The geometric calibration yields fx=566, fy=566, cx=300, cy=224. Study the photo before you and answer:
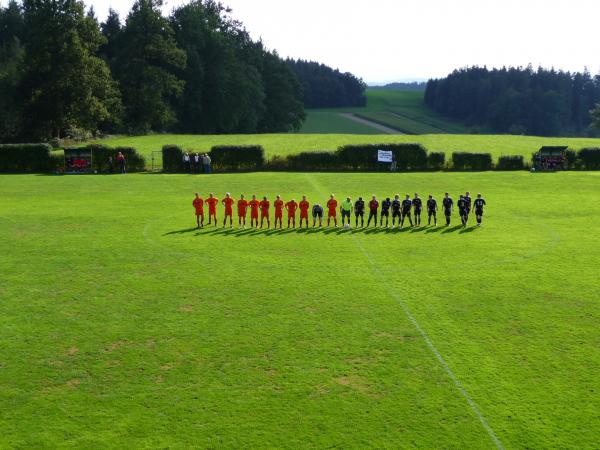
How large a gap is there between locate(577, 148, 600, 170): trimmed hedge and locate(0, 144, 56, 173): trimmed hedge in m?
50.8

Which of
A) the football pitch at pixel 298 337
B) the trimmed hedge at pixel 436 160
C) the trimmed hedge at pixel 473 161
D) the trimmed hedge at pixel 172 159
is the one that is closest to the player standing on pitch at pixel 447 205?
the football pitch at pixel 298 337

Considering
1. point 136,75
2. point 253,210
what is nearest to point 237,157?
point 253,210

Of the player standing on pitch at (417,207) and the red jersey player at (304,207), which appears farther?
the player standing on pitch at (417,207)

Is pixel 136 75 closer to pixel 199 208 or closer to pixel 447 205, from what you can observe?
pixel 199 208

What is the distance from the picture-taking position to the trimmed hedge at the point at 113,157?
5203 cm

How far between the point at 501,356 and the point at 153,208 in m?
25.2

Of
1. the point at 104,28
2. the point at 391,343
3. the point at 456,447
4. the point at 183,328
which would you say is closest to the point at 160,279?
the point at 183,328

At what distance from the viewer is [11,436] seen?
10.4 metres

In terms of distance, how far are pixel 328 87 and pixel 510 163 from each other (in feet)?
408

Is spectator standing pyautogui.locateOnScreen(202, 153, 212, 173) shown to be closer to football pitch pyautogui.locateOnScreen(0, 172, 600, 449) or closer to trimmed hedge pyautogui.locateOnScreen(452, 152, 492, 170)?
football pitch pyautogui.locateOnScreen(0, 172, 600, 449)

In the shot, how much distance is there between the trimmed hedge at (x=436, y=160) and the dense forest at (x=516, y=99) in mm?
105778

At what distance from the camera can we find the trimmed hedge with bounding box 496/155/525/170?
5488 centimetres

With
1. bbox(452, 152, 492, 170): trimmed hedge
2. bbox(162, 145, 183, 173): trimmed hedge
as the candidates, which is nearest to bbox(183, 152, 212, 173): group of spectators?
bbox(162, 145, 183, 173): trimmed hedge

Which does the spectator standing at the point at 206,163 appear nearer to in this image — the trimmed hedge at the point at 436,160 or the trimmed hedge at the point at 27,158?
the trimmed hedge at the point at 27,158
